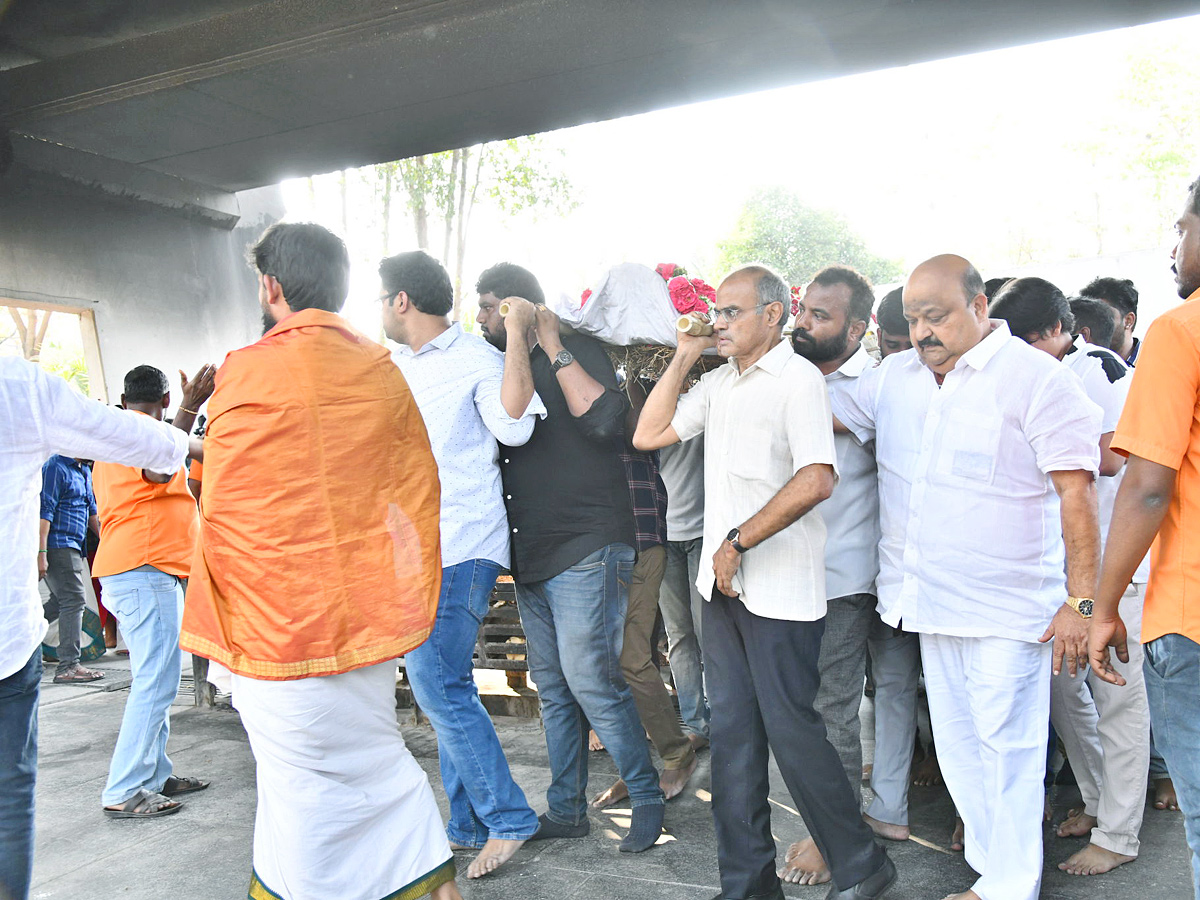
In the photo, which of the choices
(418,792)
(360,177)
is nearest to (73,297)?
(418,792)

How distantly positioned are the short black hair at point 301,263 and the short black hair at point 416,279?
770mm

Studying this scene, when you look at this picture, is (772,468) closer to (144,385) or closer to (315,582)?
(315,582)

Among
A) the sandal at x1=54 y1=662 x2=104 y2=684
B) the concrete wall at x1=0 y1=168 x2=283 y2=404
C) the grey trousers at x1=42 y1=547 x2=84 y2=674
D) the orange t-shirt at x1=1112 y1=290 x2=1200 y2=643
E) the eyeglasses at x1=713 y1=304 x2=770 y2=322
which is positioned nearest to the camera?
the orange t-shirt at x1=1112 y1=290 x2=1200 y2=643

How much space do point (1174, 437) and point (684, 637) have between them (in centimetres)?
293

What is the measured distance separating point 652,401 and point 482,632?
2.45m

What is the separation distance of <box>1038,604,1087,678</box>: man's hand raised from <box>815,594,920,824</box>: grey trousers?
84 cm

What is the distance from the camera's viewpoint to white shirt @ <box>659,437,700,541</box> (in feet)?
14.5

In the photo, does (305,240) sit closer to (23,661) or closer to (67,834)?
(23,661)

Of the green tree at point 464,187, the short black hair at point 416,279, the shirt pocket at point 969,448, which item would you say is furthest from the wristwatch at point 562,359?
the green tree at point 464,187

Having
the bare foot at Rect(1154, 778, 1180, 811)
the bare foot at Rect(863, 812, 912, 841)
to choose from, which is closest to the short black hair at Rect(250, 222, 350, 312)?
the bare foot at Rect(863, 812, 912, 841)

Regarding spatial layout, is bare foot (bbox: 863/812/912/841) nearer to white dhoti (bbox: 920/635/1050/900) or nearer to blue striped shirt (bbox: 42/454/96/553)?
white dhoti (bbox: 920/635/1050/900)

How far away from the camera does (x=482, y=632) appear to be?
5.36 metres

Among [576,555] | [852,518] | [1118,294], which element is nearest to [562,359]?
[576,555]

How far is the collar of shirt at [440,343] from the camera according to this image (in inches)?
142
